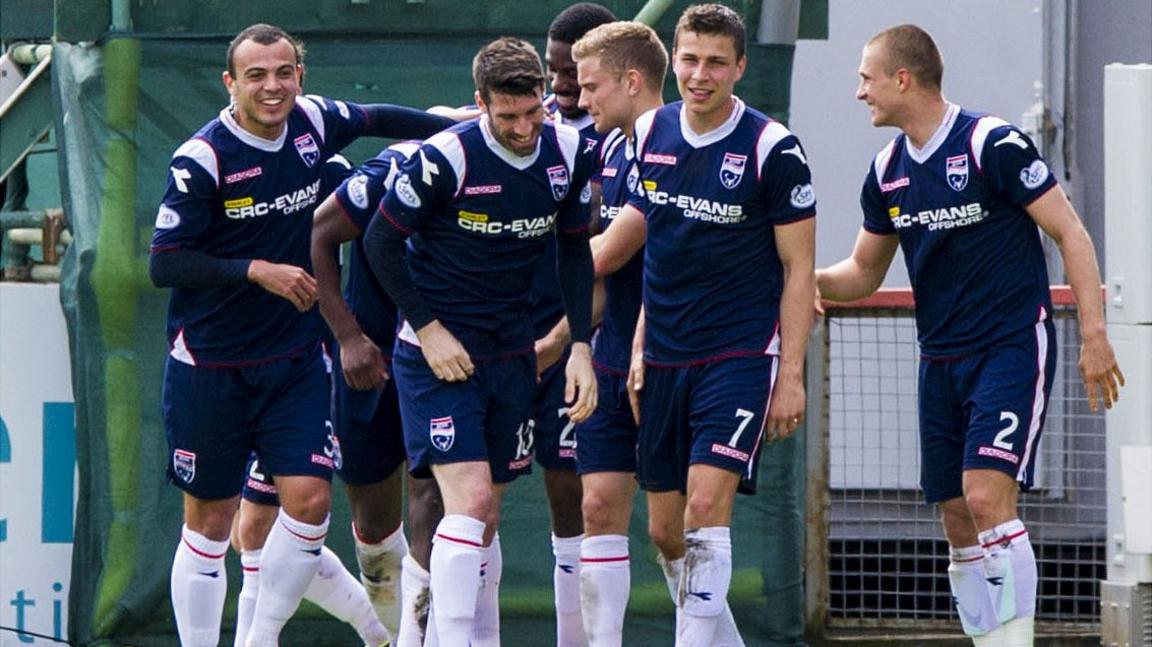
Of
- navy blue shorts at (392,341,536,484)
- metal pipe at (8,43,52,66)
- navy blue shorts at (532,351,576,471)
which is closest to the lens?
navy blue shorts at (392,341,536,484)

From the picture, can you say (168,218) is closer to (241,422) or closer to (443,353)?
(241,422)

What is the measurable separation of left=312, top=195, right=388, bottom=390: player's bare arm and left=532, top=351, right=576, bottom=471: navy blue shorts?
583 mm

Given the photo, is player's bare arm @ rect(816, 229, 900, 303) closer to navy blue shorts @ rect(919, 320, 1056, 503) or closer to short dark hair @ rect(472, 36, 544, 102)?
navy blue shorts @ rect(919, 320, 1056, 503)

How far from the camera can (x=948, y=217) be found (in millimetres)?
6641

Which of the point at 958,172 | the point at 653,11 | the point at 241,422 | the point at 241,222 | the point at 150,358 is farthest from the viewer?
the point at 150,358

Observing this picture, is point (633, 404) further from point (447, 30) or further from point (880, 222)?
point (447, 30)

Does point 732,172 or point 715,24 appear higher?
point 715,24

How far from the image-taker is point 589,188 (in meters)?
6.83

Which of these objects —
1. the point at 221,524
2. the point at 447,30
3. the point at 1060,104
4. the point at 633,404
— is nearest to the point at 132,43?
the point at 447,30

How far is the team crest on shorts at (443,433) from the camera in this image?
259 inches

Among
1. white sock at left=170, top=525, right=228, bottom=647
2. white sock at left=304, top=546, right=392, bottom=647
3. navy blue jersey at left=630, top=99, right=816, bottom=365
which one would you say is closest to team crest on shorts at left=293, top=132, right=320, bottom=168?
navy blue jersey at left=630, top=99, right=816, bottom=365

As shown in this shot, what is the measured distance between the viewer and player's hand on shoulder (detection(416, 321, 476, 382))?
21.5 feet

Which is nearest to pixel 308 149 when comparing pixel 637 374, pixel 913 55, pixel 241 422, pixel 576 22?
pixel 241 422

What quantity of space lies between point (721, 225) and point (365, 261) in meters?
1.52
